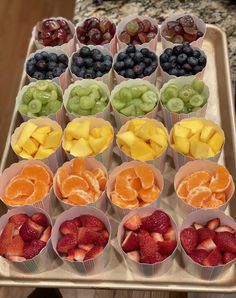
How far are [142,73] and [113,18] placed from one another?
1.51 ft

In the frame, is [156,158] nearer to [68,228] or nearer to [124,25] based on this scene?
[68,228]

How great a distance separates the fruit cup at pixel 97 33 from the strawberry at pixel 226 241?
882 millimetres

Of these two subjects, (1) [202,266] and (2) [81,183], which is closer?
(1) [202,266]

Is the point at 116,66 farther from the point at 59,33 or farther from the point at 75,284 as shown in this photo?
the point at 75,284

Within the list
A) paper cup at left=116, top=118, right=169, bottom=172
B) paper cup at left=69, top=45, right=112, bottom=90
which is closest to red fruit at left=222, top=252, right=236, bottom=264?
paper cup at left=116, top=118, right=169, bottom=172

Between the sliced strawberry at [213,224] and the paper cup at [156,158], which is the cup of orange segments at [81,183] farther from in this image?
the sliced strawberry at [213,224]

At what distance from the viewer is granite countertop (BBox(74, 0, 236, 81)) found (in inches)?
83.8

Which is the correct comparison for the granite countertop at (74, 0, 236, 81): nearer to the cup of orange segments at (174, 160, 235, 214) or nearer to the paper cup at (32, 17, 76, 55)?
the paper cup at (32, 17, 76, 55)

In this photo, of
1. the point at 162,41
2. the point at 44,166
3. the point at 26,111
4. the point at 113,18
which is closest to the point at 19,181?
the point at 44,166

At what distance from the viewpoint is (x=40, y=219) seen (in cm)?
144

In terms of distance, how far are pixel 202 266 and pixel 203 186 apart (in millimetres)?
263

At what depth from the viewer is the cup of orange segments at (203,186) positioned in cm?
Result: 145

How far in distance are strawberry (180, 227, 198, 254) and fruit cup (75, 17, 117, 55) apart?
0.84 m

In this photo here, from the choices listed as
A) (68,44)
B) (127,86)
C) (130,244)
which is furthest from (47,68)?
(130,244)
